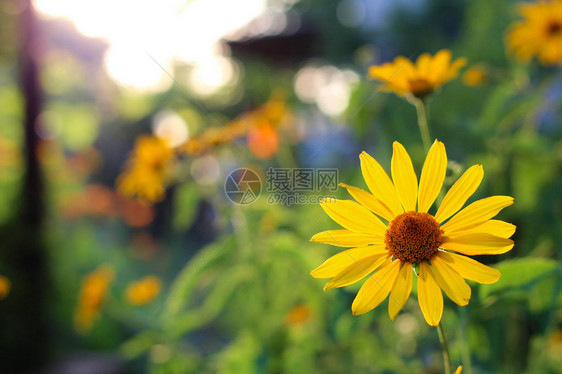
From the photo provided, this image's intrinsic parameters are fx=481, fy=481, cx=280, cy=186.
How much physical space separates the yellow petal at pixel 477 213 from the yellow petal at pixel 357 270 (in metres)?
0.06

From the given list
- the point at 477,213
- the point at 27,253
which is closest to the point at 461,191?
the point at 477,213

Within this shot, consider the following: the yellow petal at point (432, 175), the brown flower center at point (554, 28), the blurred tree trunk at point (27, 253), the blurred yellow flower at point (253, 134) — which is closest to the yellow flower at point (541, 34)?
the brown flower center at point (554, 28)

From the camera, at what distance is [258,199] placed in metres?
0.84

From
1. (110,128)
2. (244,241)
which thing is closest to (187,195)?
(244,241)

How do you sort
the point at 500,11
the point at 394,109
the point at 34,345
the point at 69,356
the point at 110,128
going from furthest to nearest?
1. the point at 110,128
2. the point at 69,356
3. the point at 34,345
4. the point at 500,11
5. the point at 394,109

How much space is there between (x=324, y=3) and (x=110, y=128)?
9.25ft

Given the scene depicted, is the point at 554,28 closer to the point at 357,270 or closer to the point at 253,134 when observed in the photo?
the point at 253,134

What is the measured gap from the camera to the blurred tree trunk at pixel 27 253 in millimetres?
2207

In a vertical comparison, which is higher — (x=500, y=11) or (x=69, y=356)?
(x=500, y=11)

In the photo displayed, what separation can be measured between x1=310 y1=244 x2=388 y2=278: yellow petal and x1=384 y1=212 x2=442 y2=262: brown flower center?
0.04ft

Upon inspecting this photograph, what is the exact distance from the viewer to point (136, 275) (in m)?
2.92

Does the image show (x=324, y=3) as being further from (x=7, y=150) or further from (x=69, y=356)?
(x=69, y=356)

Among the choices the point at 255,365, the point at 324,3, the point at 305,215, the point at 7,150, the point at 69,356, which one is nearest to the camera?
the point at 255,365

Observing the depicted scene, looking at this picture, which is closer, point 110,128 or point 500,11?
point 500,11
